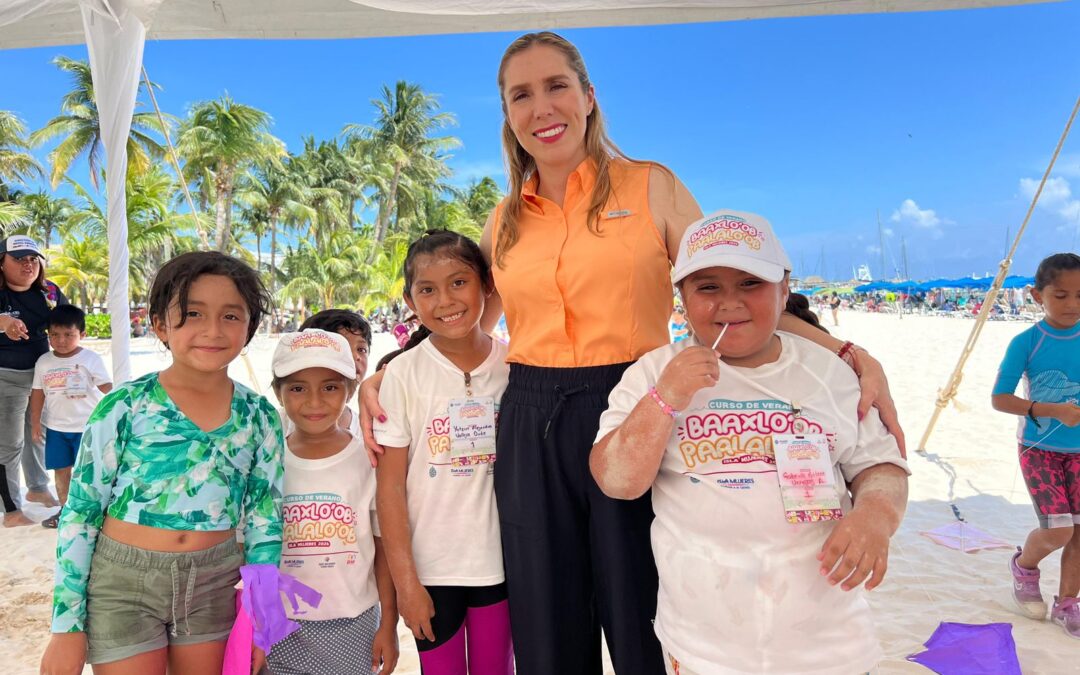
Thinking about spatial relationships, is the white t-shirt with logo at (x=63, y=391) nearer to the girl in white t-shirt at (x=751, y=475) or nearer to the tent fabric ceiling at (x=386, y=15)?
the tent fabric ceiling at (x=386, y=15)

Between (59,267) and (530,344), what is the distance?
1147 inches

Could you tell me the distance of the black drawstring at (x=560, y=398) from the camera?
1.57m

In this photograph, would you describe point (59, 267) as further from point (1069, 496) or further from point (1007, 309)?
point (1007, 309)

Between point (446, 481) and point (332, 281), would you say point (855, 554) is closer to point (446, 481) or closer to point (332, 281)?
point (446, 481)

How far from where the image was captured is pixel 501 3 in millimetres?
2926

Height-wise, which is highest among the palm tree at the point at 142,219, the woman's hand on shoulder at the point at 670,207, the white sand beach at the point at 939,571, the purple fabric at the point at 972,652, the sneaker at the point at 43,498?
the palm tree at the point at 142,219

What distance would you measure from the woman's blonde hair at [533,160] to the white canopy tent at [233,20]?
1399mm

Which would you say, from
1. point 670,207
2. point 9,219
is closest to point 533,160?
point 670,207

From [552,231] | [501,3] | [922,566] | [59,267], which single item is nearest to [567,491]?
[552,231]

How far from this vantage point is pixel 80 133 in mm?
24844

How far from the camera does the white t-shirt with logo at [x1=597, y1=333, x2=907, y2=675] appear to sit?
1239 millimetres

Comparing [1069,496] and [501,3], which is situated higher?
[501,3]

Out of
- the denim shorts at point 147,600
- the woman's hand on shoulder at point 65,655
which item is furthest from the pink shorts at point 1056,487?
the woman's hand on shoulder at point 65,655

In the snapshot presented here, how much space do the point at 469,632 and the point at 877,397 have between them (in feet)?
4.07
